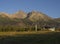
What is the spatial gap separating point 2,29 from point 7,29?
10.4ft

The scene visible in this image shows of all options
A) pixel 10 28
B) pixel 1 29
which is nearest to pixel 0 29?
pixel 1 29

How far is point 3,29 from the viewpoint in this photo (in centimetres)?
9144

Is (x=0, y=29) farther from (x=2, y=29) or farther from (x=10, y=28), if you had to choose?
(x=10, y=28)

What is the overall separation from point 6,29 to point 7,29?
65 cm

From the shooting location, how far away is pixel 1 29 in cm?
9125

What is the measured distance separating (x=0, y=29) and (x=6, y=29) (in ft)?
10.7

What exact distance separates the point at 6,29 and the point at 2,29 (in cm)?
252

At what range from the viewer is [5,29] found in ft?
304

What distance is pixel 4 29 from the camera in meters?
91.8

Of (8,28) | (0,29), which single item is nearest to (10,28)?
(8,28)

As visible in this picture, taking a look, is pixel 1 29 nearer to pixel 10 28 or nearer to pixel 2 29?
pixel 2 29

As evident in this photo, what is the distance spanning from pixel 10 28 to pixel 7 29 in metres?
3.23

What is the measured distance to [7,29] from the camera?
93.4 meters

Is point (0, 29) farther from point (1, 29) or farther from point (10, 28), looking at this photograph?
point (10, 28)
